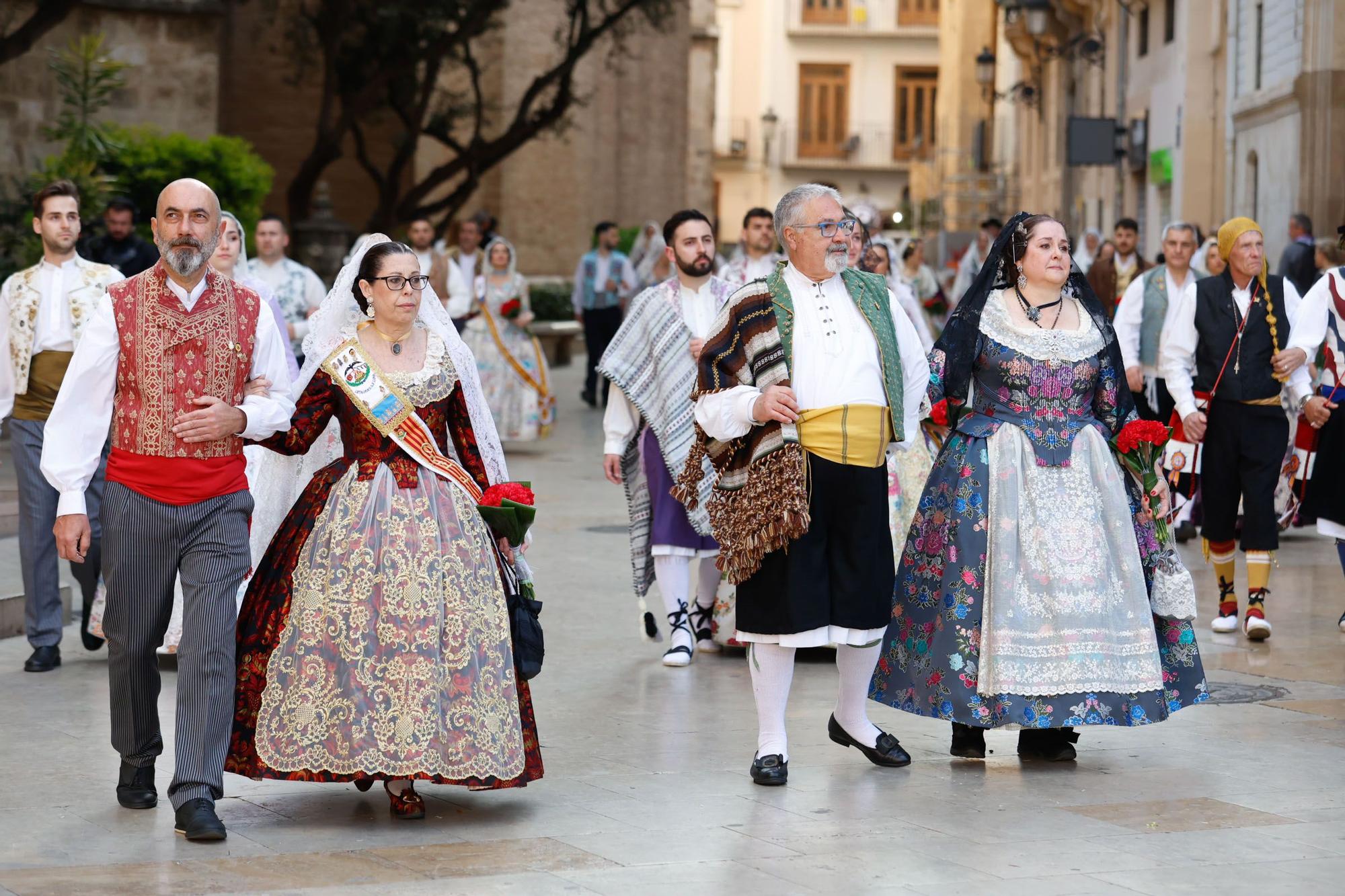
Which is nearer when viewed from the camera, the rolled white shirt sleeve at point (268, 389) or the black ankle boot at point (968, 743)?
the rolled white shirt sleeve at point (268, 389)

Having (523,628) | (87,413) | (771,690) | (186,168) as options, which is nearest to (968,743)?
(771,690)

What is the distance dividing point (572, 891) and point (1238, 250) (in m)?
5.48

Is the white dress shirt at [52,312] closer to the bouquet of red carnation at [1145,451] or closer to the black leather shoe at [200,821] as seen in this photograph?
the black leather shoe at [200,821]

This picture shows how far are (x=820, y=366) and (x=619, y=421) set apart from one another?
269 centimetres

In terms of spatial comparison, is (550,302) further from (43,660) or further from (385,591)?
(385,591)

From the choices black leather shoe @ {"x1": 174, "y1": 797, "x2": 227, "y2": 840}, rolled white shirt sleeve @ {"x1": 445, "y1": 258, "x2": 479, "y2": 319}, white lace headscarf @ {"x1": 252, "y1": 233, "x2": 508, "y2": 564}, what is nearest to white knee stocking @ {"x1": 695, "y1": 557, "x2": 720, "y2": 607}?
white lace headscarf @ {"x1": 252, "y1": 233, "x2": 508, "y2": 564}

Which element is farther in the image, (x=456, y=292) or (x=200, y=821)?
(x=456, y=292)

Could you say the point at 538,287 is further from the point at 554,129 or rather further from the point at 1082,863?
the point at 1082,863

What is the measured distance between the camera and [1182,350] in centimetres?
947

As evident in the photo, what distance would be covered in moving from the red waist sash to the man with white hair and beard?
157 centimetres

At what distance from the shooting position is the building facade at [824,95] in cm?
6919

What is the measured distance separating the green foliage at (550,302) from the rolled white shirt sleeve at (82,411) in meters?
23.6

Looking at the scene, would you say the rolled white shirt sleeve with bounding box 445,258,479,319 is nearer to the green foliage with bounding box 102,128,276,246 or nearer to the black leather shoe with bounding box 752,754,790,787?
the green foliage with bounding box 102,128,276,246

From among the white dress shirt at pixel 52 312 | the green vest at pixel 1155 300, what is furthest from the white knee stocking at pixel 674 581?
the green vest at pixel 1155 300
